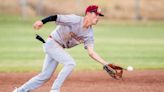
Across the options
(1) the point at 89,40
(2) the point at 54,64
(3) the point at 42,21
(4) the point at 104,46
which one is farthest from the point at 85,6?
(3) the point at 42,21

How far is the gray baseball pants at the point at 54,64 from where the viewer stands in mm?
9438

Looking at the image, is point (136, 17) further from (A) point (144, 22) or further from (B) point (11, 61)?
(B) point (11, 61)

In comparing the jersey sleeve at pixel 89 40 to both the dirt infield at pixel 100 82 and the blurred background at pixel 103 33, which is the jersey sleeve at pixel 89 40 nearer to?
the dirt infield at pixel 100 82

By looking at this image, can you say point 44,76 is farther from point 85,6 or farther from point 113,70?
point 85,6

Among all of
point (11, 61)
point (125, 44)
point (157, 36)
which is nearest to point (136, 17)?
point (157, 36)

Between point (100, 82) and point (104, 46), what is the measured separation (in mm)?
9865

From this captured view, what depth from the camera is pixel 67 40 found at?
962 centimetres

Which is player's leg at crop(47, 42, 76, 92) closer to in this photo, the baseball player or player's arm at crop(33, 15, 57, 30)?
the baseball player

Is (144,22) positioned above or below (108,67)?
below

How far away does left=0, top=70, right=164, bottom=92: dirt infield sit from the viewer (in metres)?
11.4

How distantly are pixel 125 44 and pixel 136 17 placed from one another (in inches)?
551

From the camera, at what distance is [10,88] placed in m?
11.4

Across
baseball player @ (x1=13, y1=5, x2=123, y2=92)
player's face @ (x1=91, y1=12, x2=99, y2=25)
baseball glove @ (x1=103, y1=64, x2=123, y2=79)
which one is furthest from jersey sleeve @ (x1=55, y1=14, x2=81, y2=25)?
baseball glove @ (x1=103, y1=64, x2=123, y2=79)

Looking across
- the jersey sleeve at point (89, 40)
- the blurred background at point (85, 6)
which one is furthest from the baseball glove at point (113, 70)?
the blurred background at point (85, 6)
